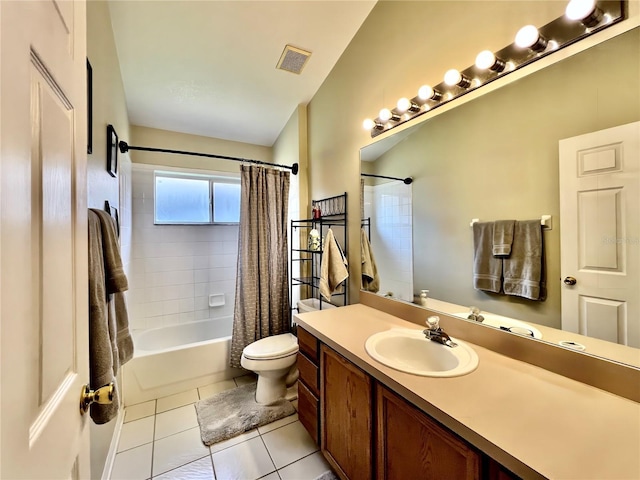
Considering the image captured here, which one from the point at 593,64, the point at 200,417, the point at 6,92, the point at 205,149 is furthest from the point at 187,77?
the point at 200,417

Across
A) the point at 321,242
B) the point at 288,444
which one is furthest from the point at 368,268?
the point at 288,444

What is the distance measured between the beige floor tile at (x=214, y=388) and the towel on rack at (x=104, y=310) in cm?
117

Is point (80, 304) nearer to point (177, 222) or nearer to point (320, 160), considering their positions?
point (320, 160)

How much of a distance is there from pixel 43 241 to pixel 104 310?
2.14ft

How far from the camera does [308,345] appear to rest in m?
1.56

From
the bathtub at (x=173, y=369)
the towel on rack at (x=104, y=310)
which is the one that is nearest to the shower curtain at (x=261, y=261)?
the bathtub at (x=173, y=369)

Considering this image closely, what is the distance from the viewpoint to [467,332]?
123 centimetres

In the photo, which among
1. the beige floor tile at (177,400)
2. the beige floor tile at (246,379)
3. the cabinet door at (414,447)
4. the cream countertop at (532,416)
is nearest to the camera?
the cream countertop at (532,416)

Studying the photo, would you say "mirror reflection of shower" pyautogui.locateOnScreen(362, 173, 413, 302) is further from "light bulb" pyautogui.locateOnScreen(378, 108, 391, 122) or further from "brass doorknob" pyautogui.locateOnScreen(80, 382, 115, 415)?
"brass doorknob" pyautogui.locateOnScreen(80, 382, 115, 415)

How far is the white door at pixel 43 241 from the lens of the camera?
0.36 m

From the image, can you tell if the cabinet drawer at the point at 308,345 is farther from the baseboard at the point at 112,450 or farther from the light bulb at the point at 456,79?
the light bulb at the point at 456,79

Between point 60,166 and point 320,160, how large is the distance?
2.07 metres

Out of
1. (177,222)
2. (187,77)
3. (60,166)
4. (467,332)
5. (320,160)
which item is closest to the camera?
(60,166)

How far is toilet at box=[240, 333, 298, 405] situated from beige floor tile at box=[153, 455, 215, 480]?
563mm
